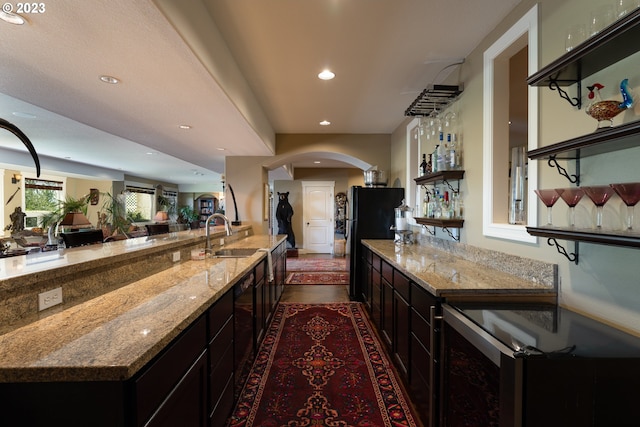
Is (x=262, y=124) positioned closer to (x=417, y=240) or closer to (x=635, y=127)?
(x=417, y=240)

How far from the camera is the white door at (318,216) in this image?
8.62m

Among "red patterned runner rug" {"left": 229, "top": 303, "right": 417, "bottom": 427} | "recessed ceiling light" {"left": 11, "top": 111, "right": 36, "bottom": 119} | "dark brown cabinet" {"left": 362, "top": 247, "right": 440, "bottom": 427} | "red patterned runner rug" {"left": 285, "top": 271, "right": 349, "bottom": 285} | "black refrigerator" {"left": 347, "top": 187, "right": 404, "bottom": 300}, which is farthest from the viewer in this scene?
"red patterned runner rug" {"left": 285, "top": 271, "right": 349, "bottom": 285}

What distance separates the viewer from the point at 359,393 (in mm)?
2105

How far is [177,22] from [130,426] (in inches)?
65.4

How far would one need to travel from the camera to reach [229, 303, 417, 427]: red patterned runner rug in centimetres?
186

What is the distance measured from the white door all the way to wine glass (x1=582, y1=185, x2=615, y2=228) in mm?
7379

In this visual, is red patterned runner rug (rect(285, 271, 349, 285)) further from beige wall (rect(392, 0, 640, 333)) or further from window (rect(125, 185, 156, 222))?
window (rect(125, 185, 156, 222))

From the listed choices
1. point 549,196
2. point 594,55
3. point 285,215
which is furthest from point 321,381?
point 285,215

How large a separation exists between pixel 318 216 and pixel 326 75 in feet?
19.8

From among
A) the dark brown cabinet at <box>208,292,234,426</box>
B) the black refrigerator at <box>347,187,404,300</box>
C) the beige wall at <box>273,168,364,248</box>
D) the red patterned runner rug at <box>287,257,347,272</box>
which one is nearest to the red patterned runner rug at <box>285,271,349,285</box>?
the red patterned runner rug at <box>287,257,347,272</box>

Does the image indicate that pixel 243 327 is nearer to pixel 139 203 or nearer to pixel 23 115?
pixel 23 115

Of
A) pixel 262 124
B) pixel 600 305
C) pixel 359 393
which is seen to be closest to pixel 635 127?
pixel 600 305

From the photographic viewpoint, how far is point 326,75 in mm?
2764

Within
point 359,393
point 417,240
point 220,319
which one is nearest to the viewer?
point 220,319
